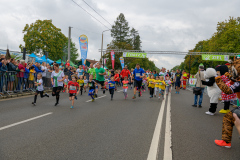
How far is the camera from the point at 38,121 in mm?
5992

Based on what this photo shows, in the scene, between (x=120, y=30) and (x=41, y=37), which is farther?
(x=120, y=30)

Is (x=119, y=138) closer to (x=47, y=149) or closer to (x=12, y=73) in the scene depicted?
(x=47, y=149)

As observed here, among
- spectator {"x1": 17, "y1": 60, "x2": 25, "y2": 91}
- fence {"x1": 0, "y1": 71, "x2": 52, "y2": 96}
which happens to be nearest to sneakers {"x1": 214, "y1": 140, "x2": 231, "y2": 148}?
fence {"x1": 0, "y1": 71, "x2": 52, "y2": 96}

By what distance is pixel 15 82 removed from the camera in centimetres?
1188

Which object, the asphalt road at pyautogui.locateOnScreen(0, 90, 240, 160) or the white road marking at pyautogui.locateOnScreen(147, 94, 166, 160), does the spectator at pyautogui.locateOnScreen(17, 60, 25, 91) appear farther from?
the white road marking at pyautogui.locateOnScreen(147, 94, 166, 160)

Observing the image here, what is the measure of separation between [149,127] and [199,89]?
4.98 m

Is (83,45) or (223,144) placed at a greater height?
(83,45)

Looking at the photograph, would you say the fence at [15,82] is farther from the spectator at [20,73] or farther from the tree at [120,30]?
the tree at [120,30]

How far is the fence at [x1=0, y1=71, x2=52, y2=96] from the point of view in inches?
430

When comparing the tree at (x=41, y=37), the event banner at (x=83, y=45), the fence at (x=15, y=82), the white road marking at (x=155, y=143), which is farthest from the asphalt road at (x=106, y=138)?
the tree at (x=41, y=37)

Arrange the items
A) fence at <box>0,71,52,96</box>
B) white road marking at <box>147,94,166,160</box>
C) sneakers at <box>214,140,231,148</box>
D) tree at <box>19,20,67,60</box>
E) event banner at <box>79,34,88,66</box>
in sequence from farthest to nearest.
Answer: tree at <box>19,20,67,60</box> → event banner at <box>79,34,88,66</box> → fence at <box>0,71,52,96</box> → sneakers at <box>214,140,231,148</box> → white road marking at <box>147,94,166,160</box>

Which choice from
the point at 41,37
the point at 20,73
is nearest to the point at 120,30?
the point at 41,37

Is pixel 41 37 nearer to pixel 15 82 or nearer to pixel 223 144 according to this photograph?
pixel 15 82

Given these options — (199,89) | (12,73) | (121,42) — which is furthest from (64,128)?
(121,42)
